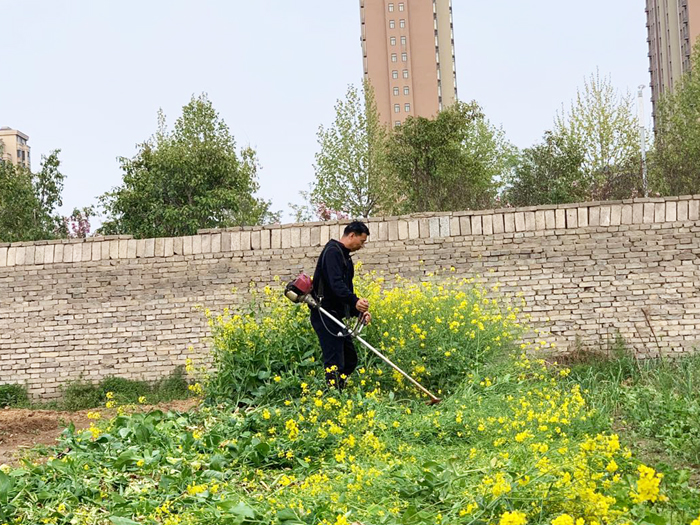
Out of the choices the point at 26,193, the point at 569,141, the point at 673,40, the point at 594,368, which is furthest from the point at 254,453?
the point at 673,40

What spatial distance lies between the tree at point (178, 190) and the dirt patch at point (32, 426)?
11.8 metres

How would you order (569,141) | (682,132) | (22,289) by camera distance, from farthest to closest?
(569,141)
(682,132)
(22,289)

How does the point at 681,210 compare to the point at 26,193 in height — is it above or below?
below

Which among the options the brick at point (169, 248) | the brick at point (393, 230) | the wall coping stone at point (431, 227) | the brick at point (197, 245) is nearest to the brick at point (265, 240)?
the wall coping stone at point (431, 227)

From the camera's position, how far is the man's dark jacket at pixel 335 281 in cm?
804

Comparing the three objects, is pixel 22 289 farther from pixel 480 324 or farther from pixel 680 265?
pixel 680 265

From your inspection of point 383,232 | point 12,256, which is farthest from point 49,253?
point 383,232

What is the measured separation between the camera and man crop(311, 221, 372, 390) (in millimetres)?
8008

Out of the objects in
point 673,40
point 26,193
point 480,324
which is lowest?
point 480,324

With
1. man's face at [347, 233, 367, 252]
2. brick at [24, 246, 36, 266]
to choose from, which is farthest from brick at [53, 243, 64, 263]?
man's face at [347, 233, 367, 252]

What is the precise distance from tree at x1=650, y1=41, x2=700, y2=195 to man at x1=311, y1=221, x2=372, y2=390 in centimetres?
1631

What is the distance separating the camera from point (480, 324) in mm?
8500

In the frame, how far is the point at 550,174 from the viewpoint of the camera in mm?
27875

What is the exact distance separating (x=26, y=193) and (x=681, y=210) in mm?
16998
